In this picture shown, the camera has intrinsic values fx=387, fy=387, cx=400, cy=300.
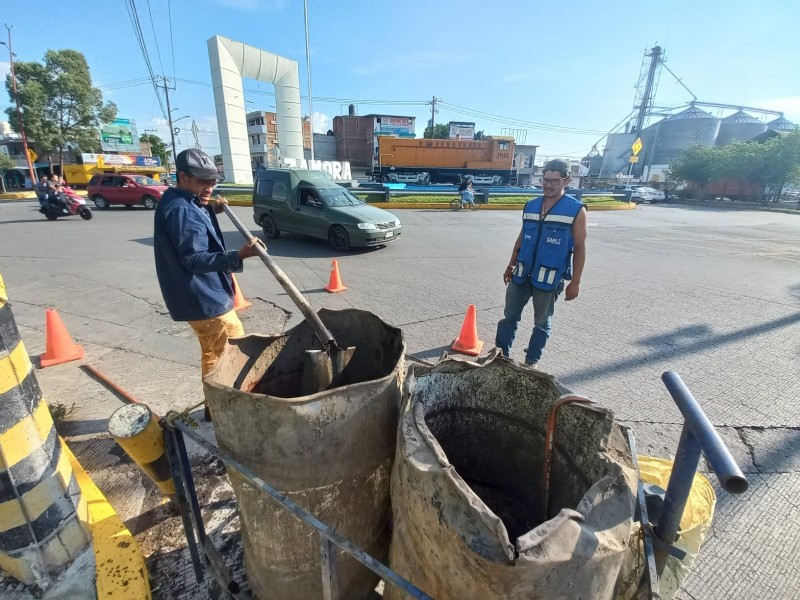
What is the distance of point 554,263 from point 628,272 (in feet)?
20.0

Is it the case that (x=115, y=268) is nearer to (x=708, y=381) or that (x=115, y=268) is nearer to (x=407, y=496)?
(x=407, y=496)

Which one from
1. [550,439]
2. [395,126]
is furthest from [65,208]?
[395,126]

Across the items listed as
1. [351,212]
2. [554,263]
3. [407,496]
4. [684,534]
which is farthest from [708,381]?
[351,212]

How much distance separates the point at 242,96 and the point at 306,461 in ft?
82.4

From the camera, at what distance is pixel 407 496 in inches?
46.4

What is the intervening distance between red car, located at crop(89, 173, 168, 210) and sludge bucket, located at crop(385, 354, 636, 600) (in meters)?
19.8

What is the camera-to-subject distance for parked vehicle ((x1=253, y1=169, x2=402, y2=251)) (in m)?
9.30

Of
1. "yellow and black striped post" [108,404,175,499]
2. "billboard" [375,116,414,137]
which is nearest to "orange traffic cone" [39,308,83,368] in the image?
"yellow and black striped post" [108,404,175,499]

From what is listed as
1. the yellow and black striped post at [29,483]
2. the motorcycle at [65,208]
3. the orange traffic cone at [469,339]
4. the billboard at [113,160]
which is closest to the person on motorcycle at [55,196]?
the motorcycle at [65,208]

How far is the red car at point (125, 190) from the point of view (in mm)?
17531

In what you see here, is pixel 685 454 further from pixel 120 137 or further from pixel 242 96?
pixel 120 137

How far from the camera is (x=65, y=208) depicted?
565 inches

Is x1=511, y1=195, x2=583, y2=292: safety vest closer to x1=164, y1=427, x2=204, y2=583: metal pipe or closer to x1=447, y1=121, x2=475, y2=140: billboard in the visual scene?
x1=164, y1=427, x2=204, y2=583: metal pipe

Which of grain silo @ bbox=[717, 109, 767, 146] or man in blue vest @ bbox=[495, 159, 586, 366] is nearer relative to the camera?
man in blue vest @ bbox=[495, 159, 586, 366]
